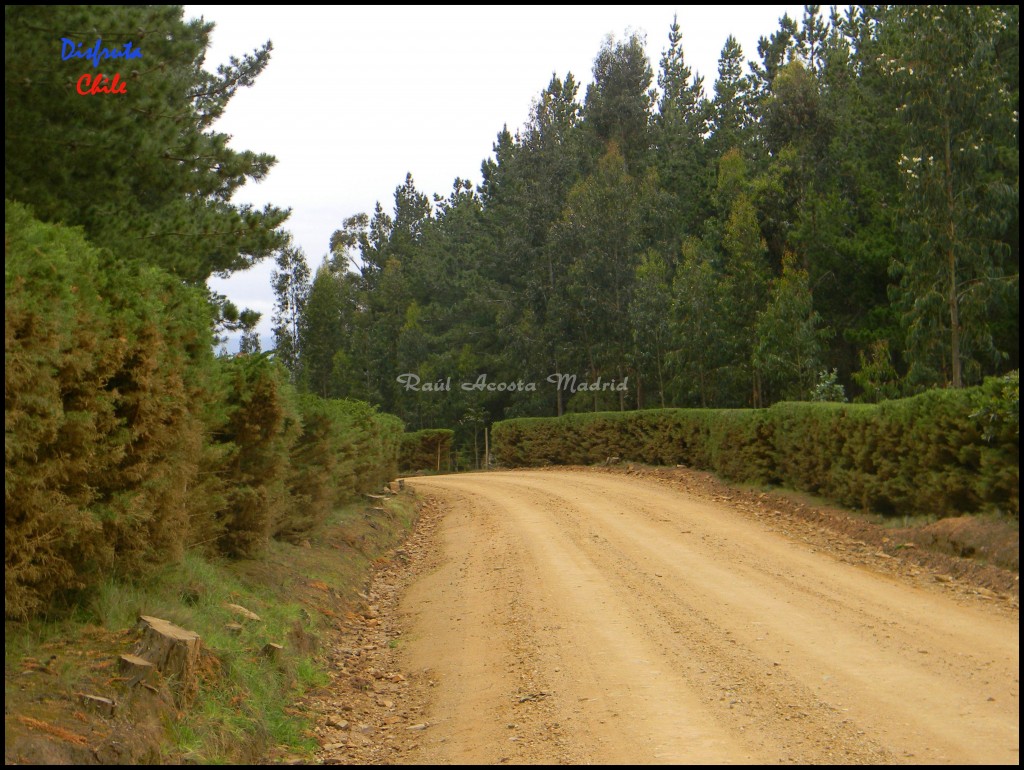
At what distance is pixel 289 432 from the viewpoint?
1055cm

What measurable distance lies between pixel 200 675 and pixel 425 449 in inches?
1619

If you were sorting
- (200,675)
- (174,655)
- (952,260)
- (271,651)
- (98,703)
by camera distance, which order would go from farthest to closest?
(952,260) < (271,651) < (200,675) < (174,655) < (98,703)

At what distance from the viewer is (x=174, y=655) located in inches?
223

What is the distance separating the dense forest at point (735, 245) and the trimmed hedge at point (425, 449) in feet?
19.7

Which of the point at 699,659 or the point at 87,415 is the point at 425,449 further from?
the point at 87,415

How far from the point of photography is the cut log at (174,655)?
5.58 meters

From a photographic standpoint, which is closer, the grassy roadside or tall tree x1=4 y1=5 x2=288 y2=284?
the grassy roadside

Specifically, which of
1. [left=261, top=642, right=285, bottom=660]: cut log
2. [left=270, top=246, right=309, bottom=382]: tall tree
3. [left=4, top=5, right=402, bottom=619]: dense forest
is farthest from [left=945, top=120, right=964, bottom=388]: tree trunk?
[left=270, top=246, right=309, bottom=382]: tall tree

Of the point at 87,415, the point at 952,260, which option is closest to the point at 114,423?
the point at 87,415

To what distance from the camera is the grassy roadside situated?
4555 mm

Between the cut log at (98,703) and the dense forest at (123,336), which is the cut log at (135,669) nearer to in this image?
the cut log at (98,703)

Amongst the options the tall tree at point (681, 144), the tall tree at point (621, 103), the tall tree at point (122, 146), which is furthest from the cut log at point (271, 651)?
the tall tree at point (621, 103)

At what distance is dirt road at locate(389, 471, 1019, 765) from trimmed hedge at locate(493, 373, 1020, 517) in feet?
6.20

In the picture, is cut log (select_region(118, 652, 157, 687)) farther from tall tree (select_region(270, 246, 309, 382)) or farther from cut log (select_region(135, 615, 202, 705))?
tall tree (select_region(270, 246, 309, 382))
